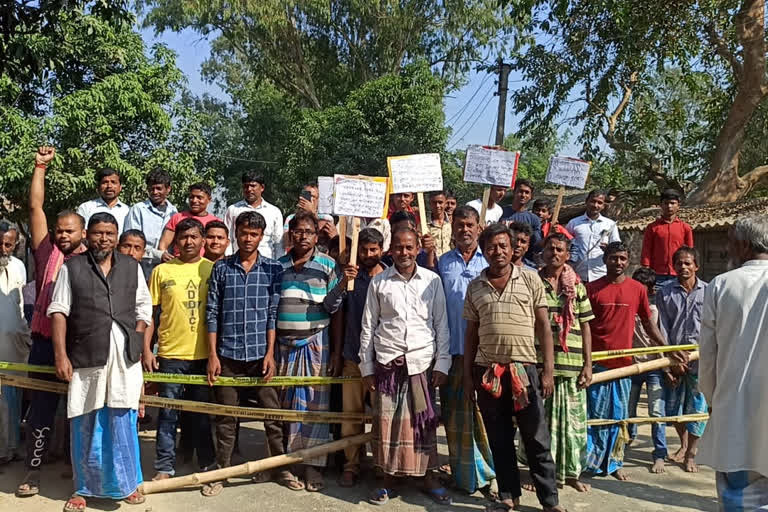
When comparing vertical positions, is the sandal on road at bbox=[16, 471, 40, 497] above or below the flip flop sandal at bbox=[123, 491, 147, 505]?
above

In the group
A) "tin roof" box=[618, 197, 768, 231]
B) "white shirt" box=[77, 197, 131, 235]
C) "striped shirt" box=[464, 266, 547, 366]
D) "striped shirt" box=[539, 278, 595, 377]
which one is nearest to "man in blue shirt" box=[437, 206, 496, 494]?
"striped shirt" box=[464, 266, 547, 366]

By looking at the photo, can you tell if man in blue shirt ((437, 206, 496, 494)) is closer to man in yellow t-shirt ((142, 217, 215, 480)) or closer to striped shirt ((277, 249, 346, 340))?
striped shirt ((277, 249, 346, 340))

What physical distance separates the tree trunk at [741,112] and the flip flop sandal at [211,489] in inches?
488

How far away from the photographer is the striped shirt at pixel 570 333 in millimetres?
4762

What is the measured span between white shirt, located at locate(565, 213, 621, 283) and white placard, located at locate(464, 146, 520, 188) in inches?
61.7

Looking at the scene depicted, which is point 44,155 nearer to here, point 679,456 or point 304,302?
point 304,302

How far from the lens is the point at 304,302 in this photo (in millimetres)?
4809

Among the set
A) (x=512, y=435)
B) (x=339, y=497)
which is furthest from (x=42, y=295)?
(x=512, y=435)

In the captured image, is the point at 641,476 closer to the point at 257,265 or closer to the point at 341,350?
the point at 341,350

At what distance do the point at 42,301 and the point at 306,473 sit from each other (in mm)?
2254

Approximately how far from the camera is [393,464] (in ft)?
14.8

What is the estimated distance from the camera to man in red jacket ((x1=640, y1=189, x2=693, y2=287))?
7.29m

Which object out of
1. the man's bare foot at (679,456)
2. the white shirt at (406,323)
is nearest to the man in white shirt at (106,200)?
the white shirt at (406,323)

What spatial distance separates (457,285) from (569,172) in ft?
8.16
